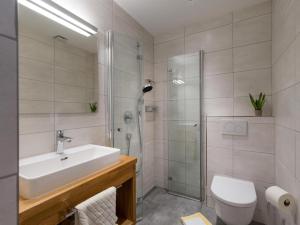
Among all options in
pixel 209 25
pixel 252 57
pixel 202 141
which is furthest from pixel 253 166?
pixel 209 25

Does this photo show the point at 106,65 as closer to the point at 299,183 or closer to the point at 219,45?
the point at 219,45

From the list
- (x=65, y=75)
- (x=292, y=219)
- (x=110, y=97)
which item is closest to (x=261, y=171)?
(x=292, y=219)

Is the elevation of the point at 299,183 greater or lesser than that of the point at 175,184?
greater

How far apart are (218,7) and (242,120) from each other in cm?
134

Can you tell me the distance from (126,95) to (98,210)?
118cm

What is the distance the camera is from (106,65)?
1.72 meters

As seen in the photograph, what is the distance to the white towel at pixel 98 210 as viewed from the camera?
95 centimetres

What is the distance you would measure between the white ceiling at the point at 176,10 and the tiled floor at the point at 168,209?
7.88ft

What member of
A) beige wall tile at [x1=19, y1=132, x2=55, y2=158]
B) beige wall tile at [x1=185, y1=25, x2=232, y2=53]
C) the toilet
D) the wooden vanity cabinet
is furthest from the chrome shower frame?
beige wall tile at [x1=19, y1=132, x2=55, y2=158]

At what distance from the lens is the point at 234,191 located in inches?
63.8

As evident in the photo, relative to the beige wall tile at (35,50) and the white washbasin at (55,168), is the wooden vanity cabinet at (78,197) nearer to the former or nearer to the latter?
the white washbasin at (55,168)

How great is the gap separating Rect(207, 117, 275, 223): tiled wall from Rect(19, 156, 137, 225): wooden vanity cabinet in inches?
46.0

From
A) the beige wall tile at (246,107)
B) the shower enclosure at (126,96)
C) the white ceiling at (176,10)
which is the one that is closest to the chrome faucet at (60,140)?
the shower enclosure at (126,96)

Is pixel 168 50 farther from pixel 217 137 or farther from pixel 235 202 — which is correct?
pixel 235 202
